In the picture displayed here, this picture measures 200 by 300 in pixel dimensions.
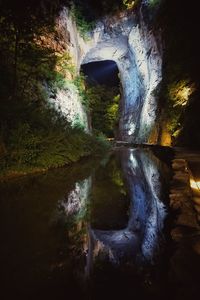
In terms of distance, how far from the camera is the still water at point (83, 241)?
6.99 ft

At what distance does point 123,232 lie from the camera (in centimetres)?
341

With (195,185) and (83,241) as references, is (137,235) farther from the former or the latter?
(195,185)

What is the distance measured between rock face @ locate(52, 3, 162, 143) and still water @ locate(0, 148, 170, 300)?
408 inches

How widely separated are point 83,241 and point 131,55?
84.9 ft

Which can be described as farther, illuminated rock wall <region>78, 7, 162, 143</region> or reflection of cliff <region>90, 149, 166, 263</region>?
illuminated rock wall <region>78, 7, 162, 143</region>

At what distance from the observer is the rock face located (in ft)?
65.4

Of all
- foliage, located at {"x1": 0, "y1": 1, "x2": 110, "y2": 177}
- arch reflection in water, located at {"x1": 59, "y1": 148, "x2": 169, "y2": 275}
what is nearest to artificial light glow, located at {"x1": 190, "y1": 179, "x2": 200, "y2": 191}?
arch reflection in water, located at {"x1": 59, "y1": 148, "x2": 169, "y2": 275}

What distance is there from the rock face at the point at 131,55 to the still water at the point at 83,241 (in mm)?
10358

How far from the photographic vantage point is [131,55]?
2623 cm

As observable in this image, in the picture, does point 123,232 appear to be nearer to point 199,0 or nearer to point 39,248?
point 39,248

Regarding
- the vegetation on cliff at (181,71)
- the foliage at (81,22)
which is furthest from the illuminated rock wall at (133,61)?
the vegetation on cliff at (181,71)

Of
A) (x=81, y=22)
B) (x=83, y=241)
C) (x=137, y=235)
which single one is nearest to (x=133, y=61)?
(x=81, y=22)

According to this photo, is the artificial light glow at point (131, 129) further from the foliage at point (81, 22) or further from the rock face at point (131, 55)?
the foliage at point (81, 22)

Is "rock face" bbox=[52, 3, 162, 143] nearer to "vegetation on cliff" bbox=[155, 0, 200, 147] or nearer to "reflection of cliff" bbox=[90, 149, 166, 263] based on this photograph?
"vegetation on cliff" bbox=[155, 0, 200, 147]
